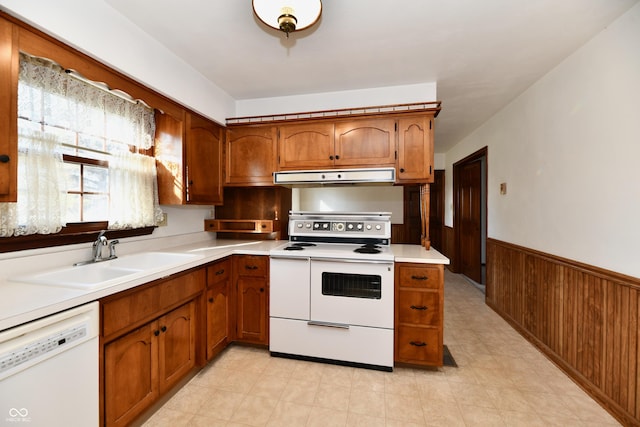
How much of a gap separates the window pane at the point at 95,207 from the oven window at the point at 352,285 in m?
1.69

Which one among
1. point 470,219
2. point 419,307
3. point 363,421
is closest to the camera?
point 363,421

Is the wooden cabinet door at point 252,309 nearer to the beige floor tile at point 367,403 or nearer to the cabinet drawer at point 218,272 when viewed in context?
the cabinet drawer at point 218,272

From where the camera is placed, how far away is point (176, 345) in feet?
5.69

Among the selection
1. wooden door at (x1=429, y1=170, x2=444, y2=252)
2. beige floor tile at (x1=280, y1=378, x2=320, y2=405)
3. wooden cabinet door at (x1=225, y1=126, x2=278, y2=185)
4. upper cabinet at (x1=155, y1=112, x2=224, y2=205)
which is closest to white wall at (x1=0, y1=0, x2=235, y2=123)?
upper cabinet at (x1=155, y1=112, x2=224, y2=205)

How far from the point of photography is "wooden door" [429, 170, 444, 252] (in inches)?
211

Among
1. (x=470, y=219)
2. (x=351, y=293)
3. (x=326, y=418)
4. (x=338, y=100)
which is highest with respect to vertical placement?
(x=338, y=100)

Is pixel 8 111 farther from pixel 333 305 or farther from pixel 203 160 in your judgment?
pixel 333 305

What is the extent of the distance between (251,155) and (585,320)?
306 centimetres

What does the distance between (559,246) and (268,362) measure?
2.58 m

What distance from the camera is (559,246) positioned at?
7.08 ft

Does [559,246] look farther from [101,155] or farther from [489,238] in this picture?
[101,155]

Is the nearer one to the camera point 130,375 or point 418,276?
point 130,375

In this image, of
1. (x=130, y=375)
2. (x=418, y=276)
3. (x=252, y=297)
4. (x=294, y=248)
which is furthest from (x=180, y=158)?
(x=418, y=276)

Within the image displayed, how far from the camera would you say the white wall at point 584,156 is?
1560 mm
